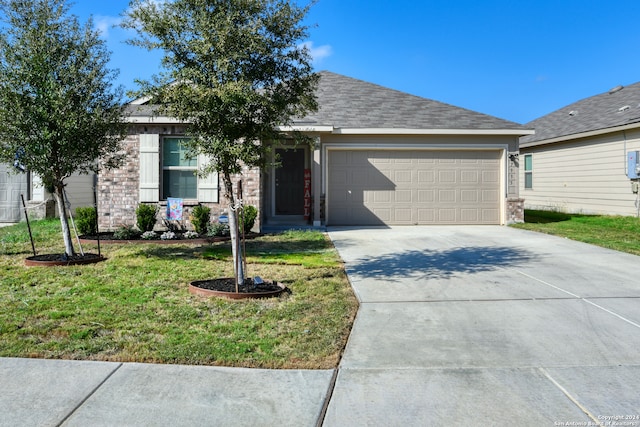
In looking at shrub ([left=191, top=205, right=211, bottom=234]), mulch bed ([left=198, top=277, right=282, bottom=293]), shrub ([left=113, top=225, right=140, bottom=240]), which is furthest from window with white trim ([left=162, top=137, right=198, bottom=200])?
mulch bed ([left=198, top=277, right=282, bottom=293])

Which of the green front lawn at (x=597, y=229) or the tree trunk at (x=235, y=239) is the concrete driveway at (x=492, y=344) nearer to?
the tree trunk at (x=235, y=239)

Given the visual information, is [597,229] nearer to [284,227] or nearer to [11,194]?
[284,227]

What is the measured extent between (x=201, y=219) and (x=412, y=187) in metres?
6.18

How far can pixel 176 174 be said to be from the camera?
12195 mm

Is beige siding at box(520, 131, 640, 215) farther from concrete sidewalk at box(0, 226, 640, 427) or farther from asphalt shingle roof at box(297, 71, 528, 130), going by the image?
concrete sidewalk at box(0, 226, 640, 427)

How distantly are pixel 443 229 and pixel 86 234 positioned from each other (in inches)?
340

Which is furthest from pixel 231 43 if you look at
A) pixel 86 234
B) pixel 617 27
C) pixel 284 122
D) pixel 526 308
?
pixel 617 27

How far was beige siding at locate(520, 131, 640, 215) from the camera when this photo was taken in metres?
15.5

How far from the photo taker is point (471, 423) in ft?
9.59

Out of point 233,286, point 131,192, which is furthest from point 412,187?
point 233,286

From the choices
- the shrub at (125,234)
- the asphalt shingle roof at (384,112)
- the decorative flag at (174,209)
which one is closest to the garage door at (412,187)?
the asphalt shingle roof at (384,112)

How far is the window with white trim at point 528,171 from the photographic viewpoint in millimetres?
20719

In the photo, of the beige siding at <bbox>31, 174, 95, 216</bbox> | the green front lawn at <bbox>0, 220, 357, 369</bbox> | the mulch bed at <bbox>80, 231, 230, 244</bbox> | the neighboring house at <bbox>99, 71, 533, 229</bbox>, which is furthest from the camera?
the beige siding at <bbox>31, 174, 95, 216</bbox>

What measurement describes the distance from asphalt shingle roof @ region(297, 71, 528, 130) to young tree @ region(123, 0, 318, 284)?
723cm
